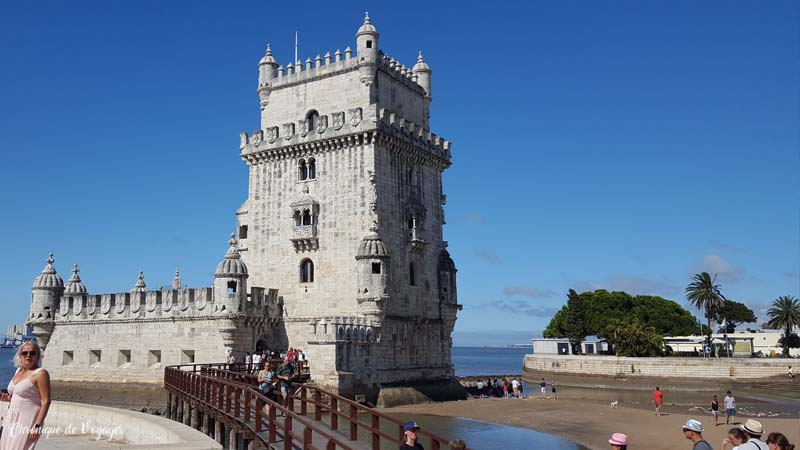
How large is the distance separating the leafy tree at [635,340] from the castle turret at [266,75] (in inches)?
1680

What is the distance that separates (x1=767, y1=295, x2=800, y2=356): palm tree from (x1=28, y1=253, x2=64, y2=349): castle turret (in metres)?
68.8

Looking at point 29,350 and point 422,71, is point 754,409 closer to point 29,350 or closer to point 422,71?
point 422,71

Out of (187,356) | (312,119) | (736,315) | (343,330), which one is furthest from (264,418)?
(736,315)

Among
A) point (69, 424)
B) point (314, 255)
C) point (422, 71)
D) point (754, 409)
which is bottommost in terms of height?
point (754, 409)

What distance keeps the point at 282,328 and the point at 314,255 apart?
434cm

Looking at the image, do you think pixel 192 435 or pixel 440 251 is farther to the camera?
pixel 440 251

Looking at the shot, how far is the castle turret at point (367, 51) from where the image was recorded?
37969mm

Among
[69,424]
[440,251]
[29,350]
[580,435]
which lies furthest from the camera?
[440,251]

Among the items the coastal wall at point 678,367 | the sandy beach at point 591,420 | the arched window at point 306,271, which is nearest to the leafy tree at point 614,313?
the coastal wall at point 678,367

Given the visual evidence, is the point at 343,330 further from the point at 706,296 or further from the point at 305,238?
the point at 706,296

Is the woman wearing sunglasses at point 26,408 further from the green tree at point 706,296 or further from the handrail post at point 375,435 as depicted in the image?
the green tree at point 706,296

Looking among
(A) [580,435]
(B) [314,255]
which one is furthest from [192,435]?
(B) [314,255]

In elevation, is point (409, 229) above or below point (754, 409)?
above

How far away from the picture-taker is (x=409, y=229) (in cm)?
3947
